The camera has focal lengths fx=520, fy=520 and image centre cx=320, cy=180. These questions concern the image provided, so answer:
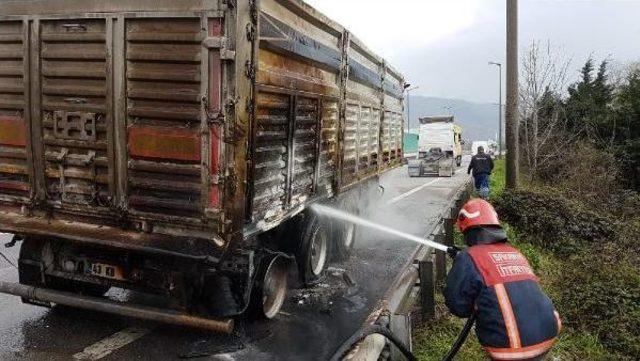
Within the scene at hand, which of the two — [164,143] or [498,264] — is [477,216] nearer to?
[498,264]

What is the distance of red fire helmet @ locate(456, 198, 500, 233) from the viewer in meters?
3.17

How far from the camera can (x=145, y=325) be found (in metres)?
5.06

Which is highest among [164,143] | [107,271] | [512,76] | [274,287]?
[512,76]

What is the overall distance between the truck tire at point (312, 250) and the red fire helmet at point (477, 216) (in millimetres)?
2877

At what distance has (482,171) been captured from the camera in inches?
556

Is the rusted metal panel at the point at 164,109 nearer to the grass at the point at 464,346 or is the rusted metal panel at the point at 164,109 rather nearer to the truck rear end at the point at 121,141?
the truck rear end at the point at 121,141

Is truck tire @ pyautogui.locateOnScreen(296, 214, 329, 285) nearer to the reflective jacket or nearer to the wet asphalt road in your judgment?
the wet asphalt road

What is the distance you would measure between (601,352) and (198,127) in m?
4.82

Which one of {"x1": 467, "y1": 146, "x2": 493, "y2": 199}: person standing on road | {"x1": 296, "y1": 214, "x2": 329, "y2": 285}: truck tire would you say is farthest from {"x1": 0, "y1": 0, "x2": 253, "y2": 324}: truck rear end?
{"x1": 467, "y1": 146, "x2": 493, "y2": 199}: person standing on road

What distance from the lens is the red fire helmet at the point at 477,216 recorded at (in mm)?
3166

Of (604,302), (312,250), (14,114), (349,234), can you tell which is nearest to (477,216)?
(312,250)

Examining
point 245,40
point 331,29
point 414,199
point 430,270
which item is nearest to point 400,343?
point 430,270

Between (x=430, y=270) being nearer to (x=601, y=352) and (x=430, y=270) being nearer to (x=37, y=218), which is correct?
(x=601, y=352)

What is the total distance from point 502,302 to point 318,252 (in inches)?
151
